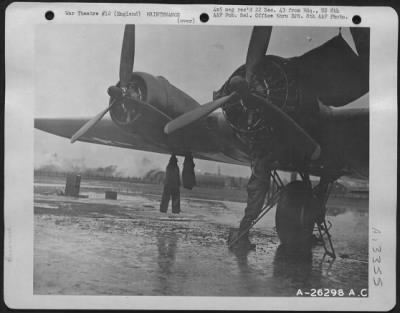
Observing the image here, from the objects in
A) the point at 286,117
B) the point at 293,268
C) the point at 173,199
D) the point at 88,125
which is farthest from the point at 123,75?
the point at 293,268

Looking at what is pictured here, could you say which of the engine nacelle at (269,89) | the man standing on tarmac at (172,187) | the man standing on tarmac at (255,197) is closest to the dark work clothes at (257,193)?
the man standing on tarmac at (255,197)

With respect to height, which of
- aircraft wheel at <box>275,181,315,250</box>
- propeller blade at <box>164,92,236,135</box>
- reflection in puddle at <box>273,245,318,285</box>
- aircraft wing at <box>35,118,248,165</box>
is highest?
propeller blade at <box>164,92,236,135</box>

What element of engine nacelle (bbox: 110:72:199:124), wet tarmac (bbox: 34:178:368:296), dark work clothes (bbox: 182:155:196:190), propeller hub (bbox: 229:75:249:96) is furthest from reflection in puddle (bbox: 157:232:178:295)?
propeller hub (bbox: 229:75:249:96)

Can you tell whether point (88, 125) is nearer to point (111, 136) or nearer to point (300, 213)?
point (111, 136)

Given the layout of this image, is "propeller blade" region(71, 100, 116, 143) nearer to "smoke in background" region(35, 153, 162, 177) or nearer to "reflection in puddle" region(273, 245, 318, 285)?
"smoke in background" region(35, 153, 162, 177)

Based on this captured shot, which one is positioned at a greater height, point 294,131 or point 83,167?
point 294,131

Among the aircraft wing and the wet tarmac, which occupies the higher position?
the aircraft wing

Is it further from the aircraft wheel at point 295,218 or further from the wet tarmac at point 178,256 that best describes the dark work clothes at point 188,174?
the aircraft wheel at point 295,218
